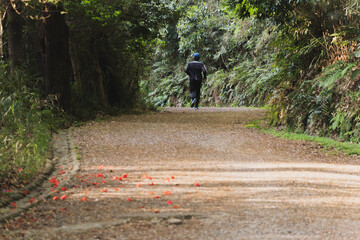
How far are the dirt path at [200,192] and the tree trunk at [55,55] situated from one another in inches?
82.7

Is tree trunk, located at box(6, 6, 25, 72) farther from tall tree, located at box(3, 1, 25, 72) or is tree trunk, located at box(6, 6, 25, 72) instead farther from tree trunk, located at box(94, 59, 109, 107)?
tree trunk, located at box(94, 59, 109, 107)

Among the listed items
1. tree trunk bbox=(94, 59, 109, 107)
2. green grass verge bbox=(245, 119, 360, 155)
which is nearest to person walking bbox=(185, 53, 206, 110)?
tree trunk bbox=(94, 59, 109, 107)

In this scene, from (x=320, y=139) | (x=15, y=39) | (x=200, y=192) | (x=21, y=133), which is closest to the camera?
(x=200, y=192)

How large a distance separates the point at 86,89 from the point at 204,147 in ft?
22.2

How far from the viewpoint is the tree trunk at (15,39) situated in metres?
12.4

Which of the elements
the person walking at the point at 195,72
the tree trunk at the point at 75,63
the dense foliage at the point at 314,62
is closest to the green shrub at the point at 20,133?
the tree trunk at the point at 75,63

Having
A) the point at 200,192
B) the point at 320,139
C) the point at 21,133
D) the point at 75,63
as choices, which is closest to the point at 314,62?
the point at 320,139

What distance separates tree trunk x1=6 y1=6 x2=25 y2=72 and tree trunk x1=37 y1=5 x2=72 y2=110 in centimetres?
51

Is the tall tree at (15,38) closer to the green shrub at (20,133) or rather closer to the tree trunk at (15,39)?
the tree trunk at (15,39)

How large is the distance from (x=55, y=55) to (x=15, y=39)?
1116 mm

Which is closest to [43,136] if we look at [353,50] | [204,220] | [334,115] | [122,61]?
[204,220]

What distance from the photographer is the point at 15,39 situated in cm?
1254

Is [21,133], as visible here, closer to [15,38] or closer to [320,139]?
[15,38]

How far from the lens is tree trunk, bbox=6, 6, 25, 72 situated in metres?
12.4
